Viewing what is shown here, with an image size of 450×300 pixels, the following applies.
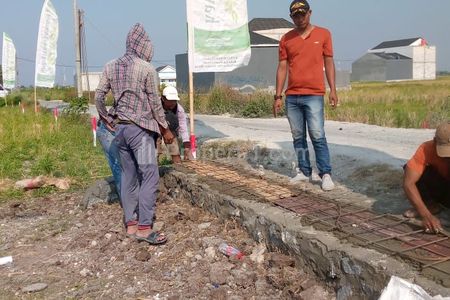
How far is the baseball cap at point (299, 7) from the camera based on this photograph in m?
4.66

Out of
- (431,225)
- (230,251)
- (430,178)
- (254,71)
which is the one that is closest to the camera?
(431,225)

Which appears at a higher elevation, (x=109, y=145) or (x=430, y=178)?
(x=109, y=145)

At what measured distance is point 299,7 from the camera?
15.3 ft

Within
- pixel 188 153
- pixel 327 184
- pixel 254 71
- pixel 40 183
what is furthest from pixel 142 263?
pixel 254 71

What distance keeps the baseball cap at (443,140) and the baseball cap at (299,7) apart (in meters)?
2.01

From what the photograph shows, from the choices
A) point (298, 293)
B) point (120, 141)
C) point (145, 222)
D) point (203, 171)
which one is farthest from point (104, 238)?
point (298, 293)

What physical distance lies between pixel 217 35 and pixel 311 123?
103 inches

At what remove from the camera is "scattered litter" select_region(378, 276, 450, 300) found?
243cm

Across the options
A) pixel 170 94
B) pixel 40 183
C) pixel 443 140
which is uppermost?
pixel 170 94

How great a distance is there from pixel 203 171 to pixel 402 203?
2503mm

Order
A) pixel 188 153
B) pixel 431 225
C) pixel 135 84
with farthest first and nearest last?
1. pixel 188 153
2. pixel 135 84
3. pixel 431 225

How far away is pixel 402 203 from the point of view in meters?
4.19

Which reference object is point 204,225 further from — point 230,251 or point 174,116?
point 174,116

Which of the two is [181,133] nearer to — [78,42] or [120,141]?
[120,141]
